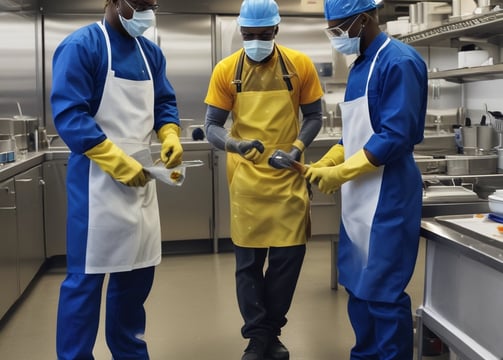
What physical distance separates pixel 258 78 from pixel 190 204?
2.15 metres

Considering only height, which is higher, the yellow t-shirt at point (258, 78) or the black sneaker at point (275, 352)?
the yellow t-shirt at point (258, 78)

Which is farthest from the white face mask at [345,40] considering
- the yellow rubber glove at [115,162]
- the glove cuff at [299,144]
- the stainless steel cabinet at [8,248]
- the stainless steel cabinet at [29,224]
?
the stainless steel cabinet at [29,224]

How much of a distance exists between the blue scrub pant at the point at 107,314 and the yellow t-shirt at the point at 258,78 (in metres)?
0.77

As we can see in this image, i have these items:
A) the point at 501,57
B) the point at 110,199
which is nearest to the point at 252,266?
the point at 110,199

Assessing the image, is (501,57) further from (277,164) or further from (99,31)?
(99,31)

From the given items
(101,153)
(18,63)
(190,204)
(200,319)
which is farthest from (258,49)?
(18,63)

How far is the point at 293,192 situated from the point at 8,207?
1506 millimetres

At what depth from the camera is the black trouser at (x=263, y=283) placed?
7.90 feet

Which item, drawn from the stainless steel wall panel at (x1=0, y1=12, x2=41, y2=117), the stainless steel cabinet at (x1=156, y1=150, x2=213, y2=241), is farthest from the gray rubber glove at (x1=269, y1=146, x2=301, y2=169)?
the stainless steel wall panel at (x1=0, y1=12, x2=41, y2=117)

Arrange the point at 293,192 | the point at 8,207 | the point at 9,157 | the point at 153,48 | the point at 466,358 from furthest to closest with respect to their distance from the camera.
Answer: the point at 9,157, the point at 8,207, the point at 293,192, the point at 153,48, the point at 466,358

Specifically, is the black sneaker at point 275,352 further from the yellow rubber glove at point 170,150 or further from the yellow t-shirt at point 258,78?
the yellow t-shirt at point 258,78

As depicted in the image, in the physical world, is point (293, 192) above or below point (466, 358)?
above

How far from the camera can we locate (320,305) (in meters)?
3.23

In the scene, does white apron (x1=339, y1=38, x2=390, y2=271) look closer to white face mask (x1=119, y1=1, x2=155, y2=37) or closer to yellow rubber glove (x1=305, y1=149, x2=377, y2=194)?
yellow rubber glove (x1=305, y1=149, x2=377, y2=194)
